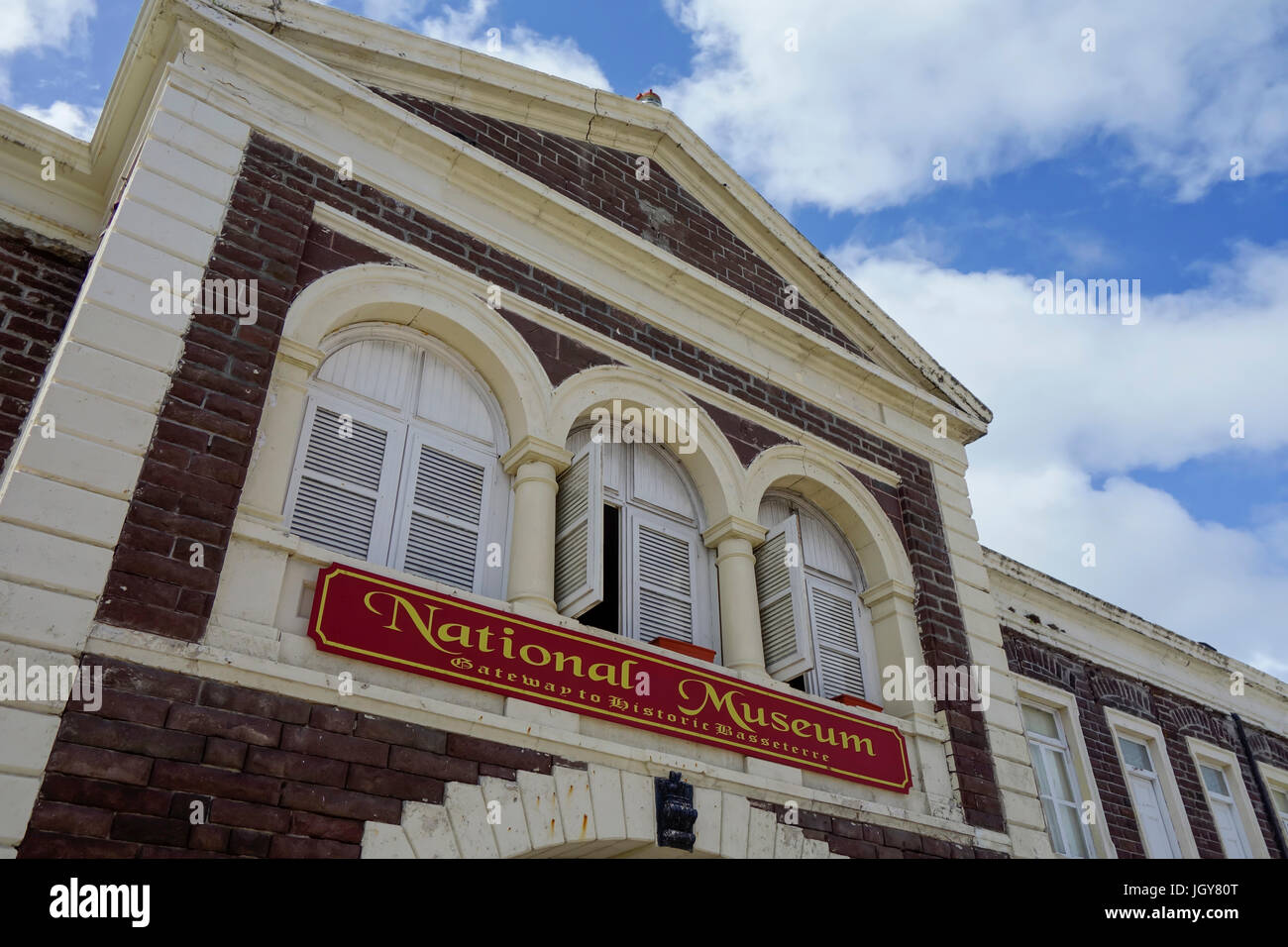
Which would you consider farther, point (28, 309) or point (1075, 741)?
point (1075, 741)

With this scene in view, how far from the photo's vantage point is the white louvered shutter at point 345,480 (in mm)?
6000

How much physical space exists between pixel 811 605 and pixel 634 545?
1608 millimetres

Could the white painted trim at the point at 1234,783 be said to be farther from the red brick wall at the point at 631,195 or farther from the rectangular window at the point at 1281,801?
the red brick wall at the point at 631,195

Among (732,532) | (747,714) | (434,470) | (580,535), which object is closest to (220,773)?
(434,470)

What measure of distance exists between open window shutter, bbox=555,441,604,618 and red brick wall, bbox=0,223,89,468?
3.12m

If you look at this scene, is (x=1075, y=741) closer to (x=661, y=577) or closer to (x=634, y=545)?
(x=661, y=577)

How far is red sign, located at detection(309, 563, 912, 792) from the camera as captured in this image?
5555 millimetres

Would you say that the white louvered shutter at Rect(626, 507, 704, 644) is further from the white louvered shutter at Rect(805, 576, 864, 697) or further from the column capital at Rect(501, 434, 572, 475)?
the white louvered shutter at Rect(805, 576, 864, 697)

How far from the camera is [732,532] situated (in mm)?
7621

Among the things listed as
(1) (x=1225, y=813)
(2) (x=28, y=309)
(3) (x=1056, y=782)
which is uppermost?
(2) (x=28, y=309)

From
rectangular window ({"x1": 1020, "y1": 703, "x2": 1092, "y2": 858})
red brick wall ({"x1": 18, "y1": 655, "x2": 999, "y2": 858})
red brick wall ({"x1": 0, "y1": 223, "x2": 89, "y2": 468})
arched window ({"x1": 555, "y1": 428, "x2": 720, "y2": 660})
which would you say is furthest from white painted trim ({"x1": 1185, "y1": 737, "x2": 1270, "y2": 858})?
red brick wall ({"x1": 0, "y1": 223, "x2": 89, "y2": 468})

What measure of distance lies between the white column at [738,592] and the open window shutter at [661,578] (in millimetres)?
197
